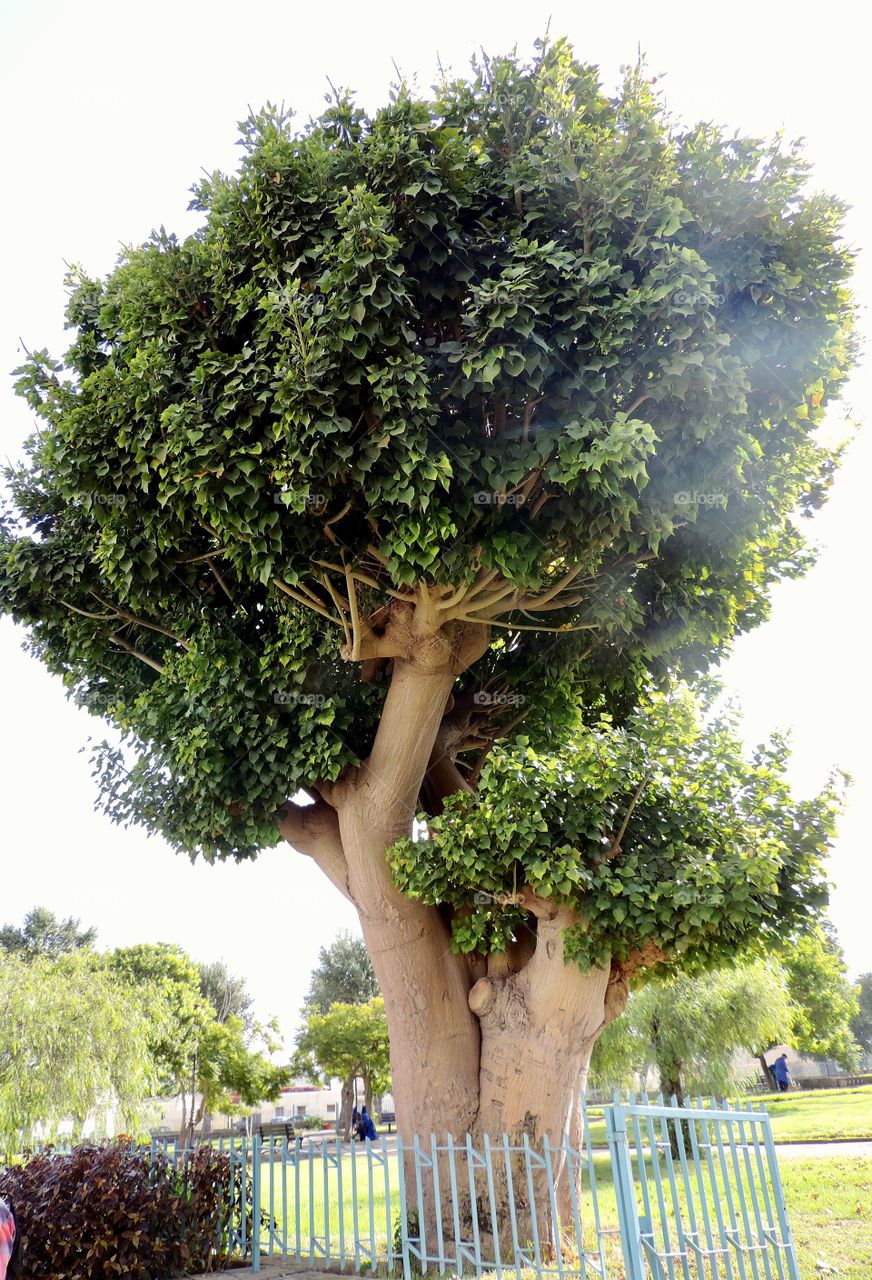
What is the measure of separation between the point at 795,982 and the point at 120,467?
42395mm

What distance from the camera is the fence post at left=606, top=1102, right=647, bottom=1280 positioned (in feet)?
18.6

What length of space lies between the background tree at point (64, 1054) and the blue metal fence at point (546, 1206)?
1092 cm

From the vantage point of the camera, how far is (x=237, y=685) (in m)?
9.83

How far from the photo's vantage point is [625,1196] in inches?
232

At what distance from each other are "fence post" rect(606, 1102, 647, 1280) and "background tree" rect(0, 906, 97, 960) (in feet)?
204

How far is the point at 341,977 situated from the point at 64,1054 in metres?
29.0

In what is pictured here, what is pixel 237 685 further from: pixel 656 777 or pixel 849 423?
pixel 849 423

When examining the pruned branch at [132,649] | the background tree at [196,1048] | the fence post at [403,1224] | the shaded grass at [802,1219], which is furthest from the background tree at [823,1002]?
the pruned branch at [132,649]

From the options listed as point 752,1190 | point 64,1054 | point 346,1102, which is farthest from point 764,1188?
point 346,1102

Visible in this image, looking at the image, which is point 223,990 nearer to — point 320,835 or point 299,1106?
point 299,1106

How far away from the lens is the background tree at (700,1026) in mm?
18391

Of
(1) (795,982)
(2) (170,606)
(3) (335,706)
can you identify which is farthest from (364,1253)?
(1) (795,982)

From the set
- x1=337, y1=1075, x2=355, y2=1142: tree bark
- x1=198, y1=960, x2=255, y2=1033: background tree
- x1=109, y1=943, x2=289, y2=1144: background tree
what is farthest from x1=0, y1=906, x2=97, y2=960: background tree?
x1=337, y1=1075, x2=355, y2=1142: tree bark

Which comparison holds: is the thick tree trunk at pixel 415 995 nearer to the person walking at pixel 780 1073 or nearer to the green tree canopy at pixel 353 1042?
the green tree canopy at pixel 353 1042
